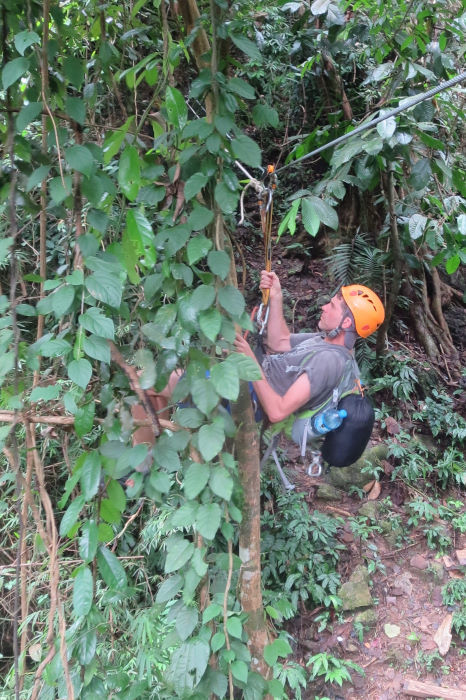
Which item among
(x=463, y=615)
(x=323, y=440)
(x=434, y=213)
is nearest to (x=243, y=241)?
(x=434, y=213)

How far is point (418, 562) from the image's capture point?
3.56 m

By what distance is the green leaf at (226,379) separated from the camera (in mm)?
1282

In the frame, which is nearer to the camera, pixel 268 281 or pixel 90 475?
pixel 90 475

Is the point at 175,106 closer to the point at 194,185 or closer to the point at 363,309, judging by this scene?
the point at 194,185

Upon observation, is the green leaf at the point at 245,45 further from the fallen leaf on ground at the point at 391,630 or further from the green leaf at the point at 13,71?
the fallen leaf on ground at the point at 391,630

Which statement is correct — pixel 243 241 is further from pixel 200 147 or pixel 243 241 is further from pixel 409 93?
pixel 200 147

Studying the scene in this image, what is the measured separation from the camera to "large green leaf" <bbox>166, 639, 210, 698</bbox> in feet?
4.67

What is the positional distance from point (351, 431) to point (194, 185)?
144cm

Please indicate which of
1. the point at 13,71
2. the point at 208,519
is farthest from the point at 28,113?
the point at 208,519

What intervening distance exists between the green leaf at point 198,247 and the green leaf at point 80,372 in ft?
1.21

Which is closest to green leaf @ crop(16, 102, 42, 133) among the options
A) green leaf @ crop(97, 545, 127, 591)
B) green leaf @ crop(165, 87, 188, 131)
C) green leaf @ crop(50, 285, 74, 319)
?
green leaf @ crop(165, 87, 188, 131)

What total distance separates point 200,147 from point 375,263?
146 inches

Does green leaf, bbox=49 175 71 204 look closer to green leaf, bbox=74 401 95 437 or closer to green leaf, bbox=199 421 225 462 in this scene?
green leaf, bbox=74 401 95 437

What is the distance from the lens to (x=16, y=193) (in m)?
1.46
